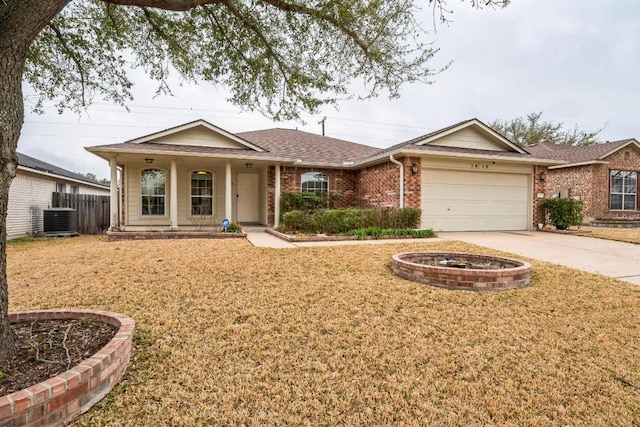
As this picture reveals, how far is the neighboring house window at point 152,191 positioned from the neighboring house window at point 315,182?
576cm

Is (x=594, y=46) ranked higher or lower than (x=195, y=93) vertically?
higher

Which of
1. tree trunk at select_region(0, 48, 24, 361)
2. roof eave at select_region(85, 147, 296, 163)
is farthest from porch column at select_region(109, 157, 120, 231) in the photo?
tree trunk at select_region(0, 48, 24, 361)

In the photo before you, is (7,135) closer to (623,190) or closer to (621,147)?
(621,147)

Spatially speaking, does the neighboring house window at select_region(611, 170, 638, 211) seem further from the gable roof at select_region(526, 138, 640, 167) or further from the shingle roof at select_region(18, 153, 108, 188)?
the shingle roof at select_region(18, 153, 108, 188)

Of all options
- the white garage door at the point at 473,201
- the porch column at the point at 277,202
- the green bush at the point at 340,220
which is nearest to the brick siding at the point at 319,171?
the porch column at the point at 277,202

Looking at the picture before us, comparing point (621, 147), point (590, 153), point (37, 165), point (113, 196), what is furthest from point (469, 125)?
point (37, 165)

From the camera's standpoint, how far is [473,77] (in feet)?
51.0

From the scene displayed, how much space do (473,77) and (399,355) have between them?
16.4 meters

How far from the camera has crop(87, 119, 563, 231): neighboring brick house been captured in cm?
1120

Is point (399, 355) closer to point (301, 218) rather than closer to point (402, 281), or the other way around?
point (402, 281)

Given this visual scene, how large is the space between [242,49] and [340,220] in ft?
18.3

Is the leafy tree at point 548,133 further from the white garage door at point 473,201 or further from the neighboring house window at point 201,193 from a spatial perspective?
the neighboring house window at point 201,193

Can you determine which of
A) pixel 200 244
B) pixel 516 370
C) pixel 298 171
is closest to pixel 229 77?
pixel 200 244

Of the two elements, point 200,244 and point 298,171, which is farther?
point 298,171
